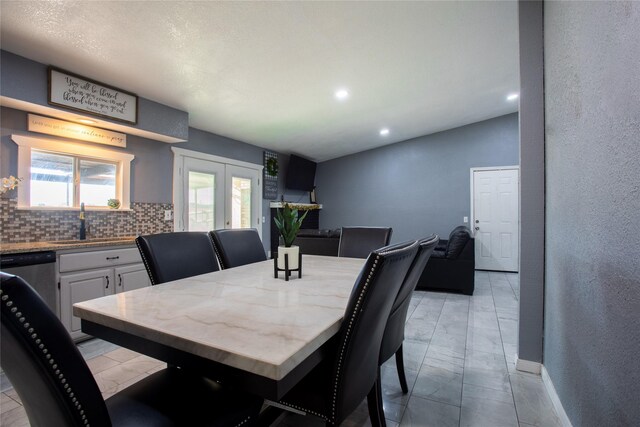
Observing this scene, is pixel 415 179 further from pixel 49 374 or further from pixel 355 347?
pixel 49 374

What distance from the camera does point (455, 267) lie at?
4.37 metres

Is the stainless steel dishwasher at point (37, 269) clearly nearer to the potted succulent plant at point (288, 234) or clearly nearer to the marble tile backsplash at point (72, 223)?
the marble tile backsplash at point (72, 223)

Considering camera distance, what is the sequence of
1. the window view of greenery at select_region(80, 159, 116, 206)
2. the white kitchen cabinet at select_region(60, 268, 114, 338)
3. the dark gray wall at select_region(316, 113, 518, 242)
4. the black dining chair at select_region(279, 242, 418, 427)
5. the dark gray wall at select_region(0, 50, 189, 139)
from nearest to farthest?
1. the black dining chair at select_region(279, 242, 418, 427)
2. the dark gray wall at select_region(0, 50, 189, 139)
3. the white kitchen cabinet at select_region(60, 268, 114, 338)
4. the window view of greenery at select_region(80, 159, 116, 206)
5. the dark gray wall at select_region(316, 113, 518, 242)

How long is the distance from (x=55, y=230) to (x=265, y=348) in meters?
3.27

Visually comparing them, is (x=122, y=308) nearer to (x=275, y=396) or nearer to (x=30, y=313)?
(x=30, y=313)

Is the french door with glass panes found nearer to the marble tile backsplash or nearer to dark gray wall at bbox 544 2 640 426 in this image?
the marble tile backsplash

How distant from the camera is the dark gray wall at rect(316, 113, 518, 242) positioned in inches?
249

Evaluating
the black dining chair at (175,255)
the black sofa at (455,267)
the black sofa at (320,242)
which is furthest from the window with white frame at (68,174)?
the black sofa at (455,267)

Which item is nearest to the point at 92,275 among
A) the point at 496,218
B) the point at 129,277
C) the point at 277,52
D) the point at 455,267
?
the point at 129,277

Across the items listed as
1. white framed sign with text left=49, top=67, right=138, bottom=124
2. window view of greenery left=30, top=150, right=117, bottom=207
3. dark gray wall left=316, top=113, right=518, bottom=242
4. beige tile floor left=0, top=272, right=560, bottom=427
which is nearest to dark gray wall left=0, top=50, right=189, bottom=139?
white framed sign with text left=49, top=67, right=138, bottom=124

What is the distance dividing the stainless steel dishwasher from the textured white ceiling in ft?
5.35

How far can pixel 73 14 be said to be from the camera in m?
2.13

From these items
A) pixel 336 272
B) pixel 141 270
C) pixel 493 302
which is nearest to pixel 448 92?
pixel 493 302

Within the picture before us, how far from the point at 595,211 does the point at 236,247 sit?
80.9 inches
